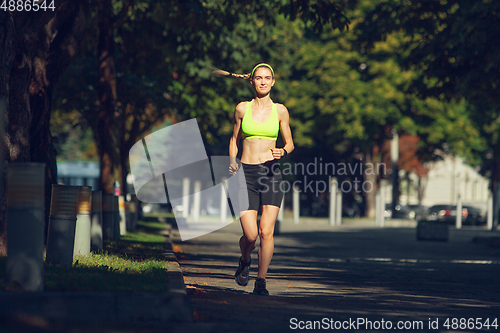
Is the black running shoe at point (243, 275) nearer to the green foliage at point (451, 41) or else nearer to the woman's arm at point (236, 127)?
the woman's arm at point (236, 127)

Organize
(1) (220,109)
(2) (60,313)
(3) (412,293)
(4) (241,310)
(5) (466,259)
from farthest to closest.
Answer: (1) (220,109)
(5) (466,259)
(3) (412,293)
(4) (241,310)
(2) (60,313)

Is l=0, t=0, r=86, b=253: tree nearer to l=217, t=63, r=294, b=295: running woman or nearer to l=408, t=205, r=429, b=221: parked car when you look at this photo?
l=217, t=63, r=294, b=295: running woman

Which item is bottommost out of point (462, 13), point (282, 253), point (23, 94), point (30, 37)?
point (282, 253)

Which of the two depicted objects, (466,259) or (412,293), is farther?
(466,259)

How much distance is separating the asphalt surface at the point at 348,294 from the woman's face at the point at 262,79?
6.68 ft

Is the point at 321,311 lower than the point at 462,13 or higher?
lower

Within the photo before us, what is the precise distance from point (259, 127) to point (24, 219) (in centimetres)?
250

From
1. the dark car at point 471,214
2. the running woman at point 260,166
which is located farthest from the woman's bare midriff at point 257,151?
the dark car at point 471,214

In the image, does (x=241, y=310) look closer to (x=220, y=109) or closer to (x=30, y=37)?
(x=30, y=37)

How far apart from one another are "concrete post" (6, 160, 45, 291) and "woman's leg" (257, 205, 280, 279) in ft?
7.38

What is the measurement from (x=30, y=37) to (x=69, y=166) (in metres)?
32.5

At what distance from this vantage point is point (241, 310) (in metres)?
6.18

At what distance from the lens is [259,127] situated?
740 centimetres

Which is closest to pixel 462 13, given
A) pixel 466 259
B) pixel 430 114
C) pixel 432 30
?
pixel 432 30
